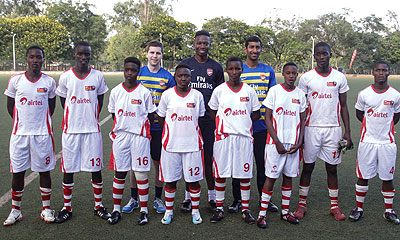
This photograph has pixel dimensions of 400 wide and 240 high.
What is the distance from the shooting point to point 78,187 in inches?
202

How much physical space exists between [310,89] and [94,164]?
8.00 feet

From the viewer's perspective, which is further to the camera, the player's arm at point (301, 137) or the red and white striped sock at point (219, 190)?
the red and white striped sock at point (219, 190)

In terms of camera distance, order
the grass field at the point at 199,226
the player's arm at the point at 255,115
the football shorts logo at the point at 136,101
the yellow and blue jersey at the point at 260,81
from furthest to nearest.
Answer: the yellow and blue jersey at the point at 260,81 < the player's arm at the point at 255,115 < the football shorts logo at the point at 136,101 < the grass field at the point at 199,226

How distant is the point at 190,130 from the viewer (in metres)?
3.96

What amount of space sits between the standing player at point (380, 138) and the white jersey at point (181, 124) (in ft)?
5.84

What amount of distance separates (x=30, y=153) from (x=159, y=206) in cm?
148

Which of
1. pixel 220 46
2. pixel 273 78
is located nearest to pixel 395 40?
pixel 220 46

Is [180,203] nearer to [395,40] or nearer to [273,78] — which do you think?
[273,78]

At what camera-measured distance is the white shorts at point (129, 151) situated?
399cm

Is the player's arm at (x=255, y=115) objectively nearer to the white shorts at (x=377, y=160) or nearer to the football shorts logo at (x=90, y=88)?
the white shorts at (x=377, y=160)

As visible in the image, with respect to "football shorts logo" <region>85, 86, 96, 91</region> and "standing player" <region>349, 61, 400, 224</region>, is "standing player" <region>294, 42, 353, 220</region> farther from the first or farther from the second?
"football shorts logo" <region>85, 86, 96, 91</region>

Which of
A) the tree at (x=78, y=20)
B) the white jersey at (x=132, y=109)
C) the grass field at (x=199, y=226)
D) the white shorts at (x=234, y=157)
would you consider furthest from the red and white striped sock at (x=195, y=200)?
the tree at (x=78, y=20)

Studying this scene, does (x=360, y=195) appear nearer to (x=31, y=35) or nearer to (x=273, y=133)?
(x=273, y=133)

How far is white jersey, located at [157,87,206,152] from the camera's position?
3.94 m
